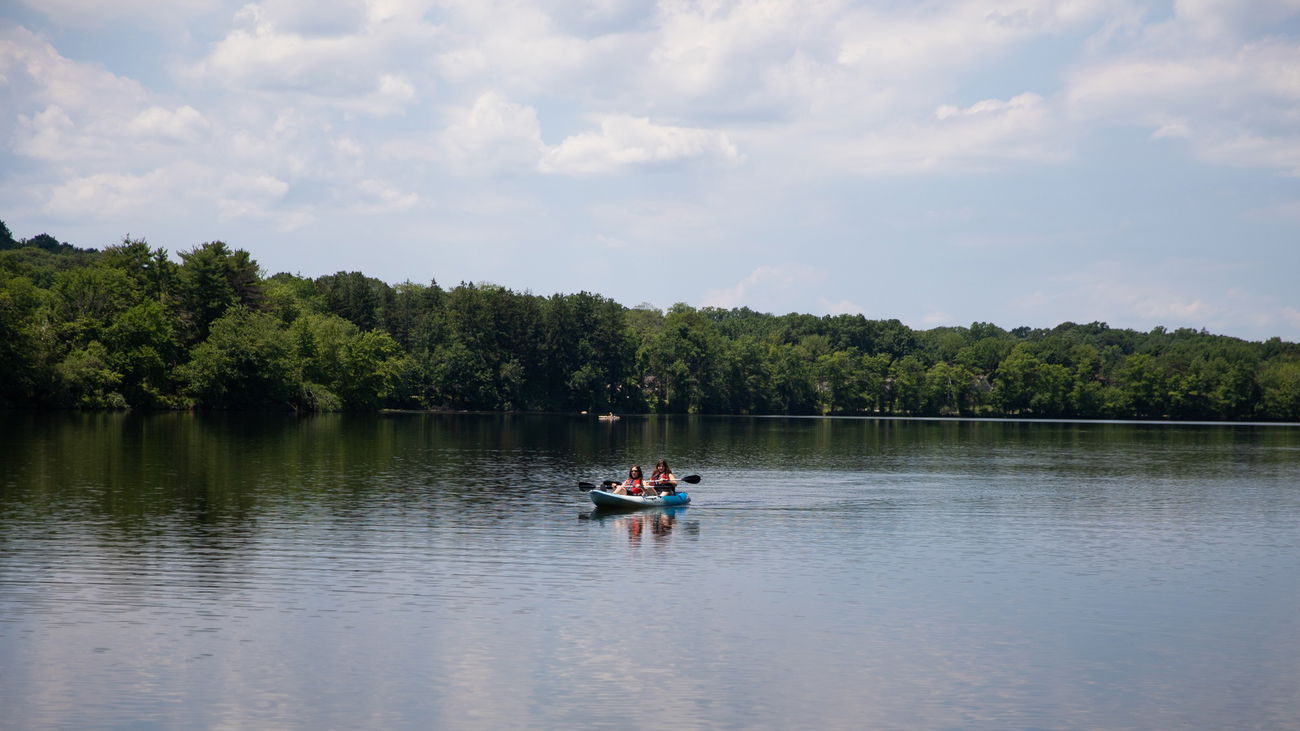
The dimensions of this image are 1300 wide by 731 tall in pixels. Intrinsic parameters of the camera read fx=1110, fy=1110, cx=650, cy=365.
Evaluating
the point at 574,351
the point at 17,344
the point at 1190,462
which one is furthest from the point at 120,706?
the point at 574,351

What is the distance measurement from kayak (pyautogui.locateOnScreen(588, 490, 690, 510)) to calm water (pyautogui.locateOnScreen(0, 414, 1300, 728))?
3.11 feet

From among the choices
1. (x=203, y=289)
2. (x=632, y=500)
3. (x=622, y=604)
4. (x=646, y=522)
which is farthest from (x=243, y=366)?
(x=622, y=604)

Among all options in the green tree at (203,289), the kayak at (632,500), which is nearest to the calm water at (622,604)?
the kayak at (632,500)

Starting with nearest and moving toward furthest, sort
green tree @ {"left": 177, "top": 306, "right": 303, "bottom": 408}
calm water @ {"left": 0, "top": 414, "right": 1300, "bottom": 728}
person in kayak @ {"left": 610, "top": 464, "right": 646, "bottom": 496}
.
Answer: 1. calm water @ {"left": 0, "top": 414, "right": 1300, "bottom": 728}
2. person in kayak @ {"left": 610, "top": 464, "right": 646, "bottom": 496}
3. green tree @ {"left": 177, "top": 306, "right": 303, "bottom": 408}

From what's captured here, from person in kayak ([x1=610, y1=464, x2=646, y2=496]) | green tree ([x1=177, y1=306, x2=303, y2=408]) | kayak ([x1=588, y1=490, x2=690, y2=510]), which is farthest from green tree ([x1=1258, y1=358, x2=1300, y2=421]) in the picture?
person in kayak ([x1=610, y1=464, x2=646, y2=496])

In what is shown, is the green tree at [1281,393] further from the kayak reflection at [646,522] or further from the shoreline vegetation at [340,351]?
the kayak reflection at [646,522]

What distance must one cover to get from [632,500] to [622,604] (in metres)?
18.8

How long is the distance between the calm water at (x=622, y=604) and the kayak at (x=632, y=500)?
3.11 ft

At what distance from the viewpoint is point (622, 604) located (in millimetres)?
24938

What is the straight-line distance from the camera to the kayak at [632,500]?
140 ft

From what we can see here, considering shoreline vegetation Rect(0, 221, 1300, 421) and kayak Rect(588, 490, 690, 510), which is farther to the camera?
shoreline vegetation Rect(0, 221, 1300, 421)

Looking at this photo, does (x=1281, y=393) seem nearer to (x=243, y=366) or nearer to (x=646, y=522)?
(x=243, y=366)

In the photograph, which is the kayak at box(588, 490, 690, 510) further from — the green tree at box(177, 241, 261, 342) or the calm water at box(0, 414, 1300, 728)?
the green tree at box(177, 241, 261, 342)

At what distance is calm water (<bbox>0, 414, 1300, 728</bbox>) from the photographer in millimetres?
17781
